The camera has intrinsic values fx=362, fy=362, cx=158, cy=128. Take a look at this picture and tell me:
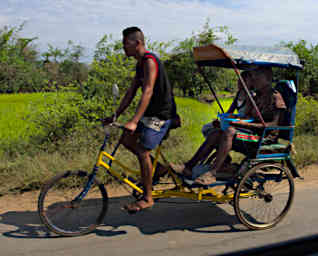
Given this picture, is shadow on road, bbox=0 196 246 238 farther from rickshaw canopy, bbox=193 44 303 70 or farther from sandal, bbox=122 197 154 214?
rickshaw canopy, bbox=193 44 303 70

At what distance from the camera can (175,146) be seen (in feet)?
24.8

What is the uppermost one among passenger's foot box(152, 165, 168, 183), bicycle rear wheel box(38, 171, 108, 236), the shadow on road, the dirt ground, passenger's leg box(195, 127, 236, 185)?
passenger's leg box(195, 127, 236, 185)

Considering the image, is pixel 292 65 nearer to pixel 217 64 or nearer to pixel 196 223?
pixel 217 64

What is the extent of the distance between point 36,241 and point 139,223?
3.75 ft

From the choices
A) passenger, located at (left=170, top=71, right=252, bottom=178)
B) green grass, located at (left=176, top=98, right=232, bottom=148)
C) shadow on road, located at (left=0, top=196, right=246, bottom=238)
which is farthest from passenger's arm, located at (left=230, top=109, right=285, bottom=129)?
green grass, located at (left=176, top=98, right=232, bottom=148)

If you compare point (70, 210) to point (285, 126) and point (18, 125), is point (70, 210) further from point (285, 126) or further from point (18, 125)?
point (18, 125)

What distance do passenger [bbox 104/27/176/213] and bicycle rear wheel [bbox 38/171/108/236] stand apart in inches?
18.6

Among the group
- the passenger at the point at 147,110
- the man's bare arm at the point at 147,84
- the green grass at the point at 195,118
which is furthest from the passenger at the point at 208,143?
the green grass at the point at 195,118

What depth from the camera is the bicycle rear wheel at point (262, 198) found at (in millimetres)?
4055

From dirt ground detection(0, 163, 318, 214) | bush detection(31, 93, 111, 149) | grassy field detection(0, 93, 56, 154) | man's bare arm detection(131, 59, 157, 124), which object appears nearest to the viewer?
man's bare arm detection(131, 59, 157, 124)

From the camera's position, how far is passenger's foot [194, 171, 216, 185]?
13.0 feet

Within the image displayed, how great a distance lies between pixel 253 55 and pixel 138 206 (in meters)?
2.06

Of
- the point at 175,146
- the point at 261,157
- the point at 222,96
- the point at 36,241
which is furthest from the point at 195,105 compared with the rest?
the point at 36,241

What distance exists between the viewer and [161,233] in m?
3.94
